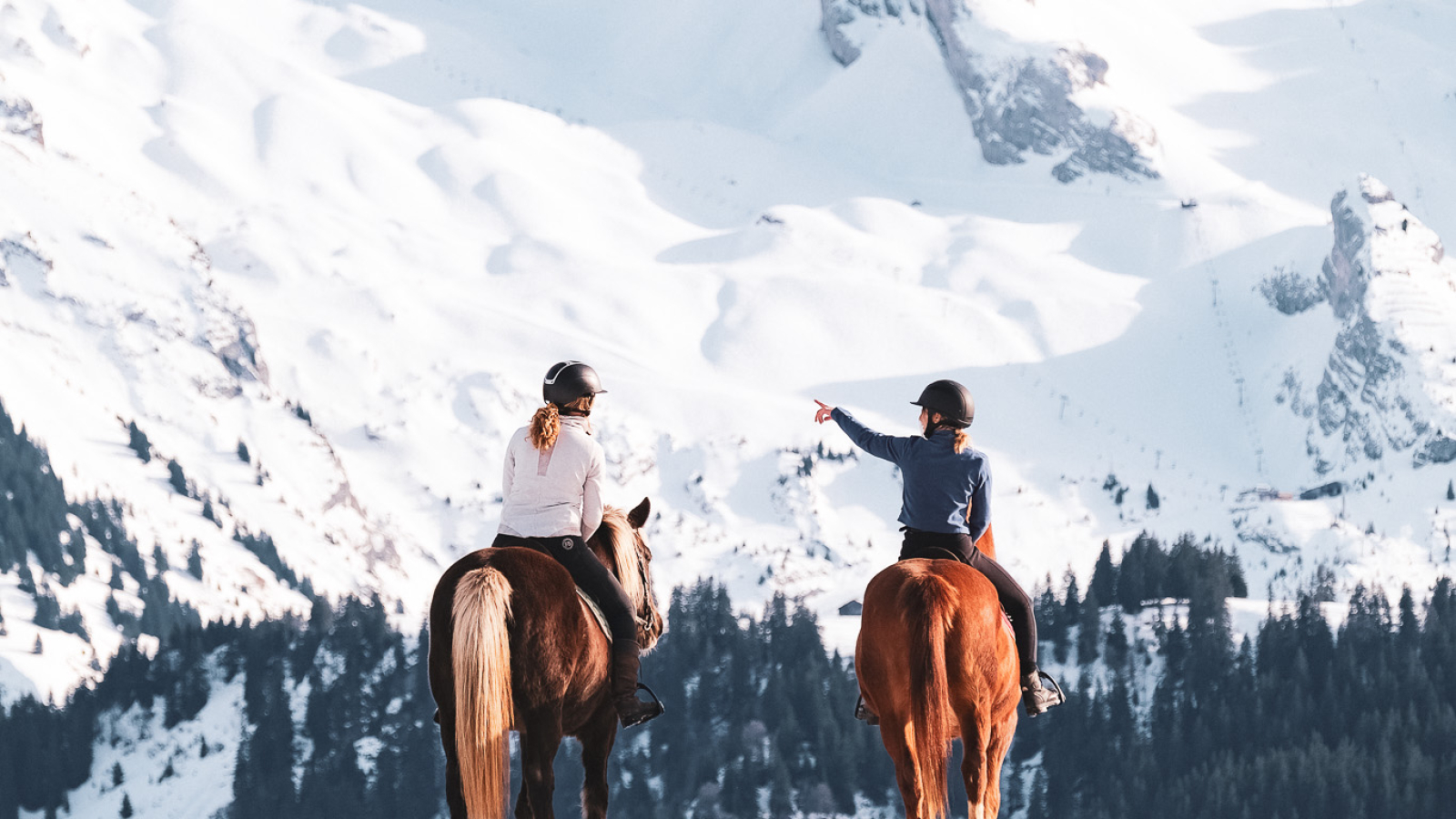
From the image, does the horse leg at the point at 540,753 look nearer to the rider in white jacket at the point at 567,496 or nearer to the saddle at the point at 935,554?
the rider in white jacket at the point at 567,496

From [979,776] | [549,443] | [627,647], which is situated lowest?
[979,776]

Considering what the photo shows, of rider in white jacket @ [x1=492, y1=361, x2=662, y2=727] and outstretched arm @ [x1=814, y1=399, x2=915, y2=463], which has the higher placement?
outstretched arm @ [x1=814, y1=399, x2=915, y2=463]

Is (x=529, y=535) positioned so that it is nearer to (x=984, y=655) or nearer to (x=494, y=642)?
(x=494, y=642)

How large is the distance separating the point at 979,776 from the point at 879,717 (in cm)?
153

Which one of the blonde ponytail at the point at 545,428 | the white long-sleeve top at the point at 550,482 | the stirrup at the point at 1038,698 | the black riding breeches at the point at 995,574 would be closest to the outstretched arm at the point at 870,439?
the black riding breeches at the point at 995,574

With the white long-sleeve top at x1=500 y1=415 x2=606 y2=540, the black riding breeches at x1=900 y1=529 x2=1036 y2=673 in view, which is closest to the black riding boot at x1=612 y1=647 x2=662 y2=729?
the white long-sleeve top at x1=500 y1=415 x2=606 y2=540

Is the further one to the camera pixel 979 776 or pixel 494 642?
pixel 979 776

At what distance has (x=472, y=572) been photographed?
2439 centimetres

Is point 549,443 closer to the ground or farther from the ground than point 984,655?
farther from the ground

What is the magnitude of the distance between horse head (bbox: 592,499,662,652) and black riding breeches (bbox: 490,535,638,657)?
0.66 meters

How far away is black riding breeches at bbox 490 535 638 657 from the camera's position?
2639cm

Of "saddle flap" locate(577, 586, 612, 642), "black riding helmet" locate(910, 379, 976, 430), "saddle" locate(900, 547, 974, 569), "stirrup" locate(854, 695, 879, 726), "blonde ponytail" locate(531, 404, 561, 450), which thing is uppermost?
"black riding helmet" locate(910, 379, 976, 430)

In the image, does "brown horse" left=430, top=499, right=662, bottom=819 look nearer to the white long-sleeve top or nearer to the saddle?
the white long-sleeve top

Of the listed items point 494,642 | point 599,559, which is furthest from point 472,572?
point 599,559
